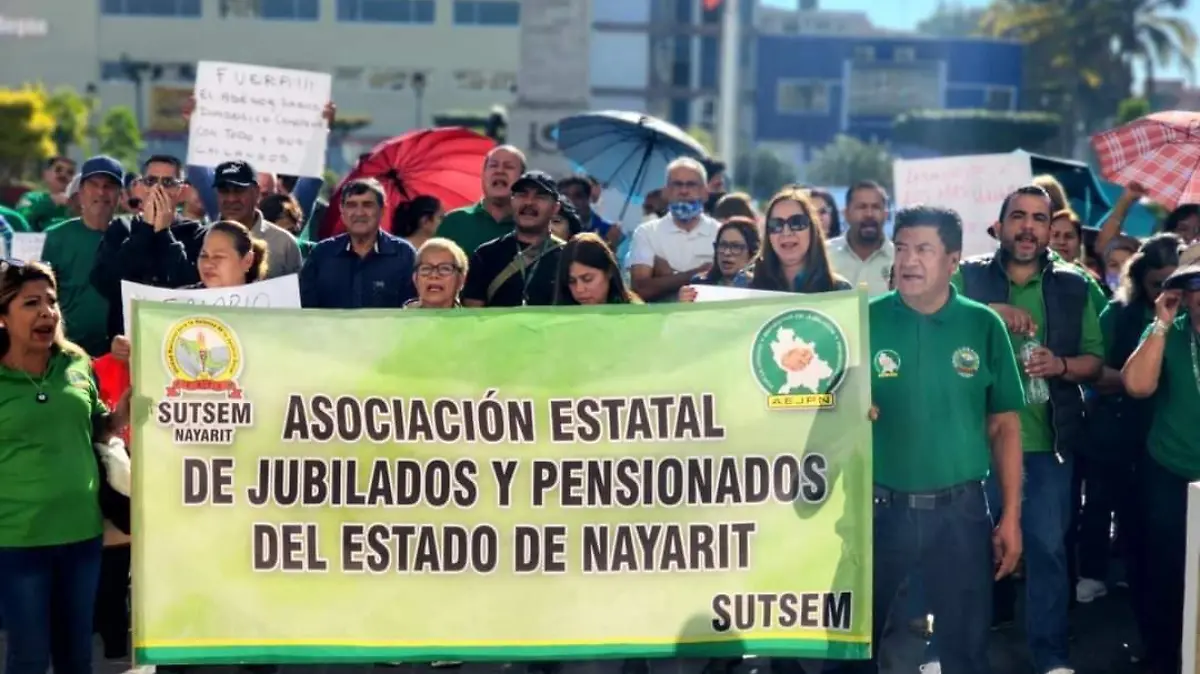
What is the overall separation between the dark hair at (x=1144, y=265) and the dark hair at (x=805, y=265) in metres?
1.48

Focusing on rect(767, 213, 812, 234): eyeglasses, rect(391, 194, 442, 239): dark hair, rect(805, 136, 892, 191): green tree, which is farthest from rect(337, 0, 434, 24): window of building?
rect(767, 213, 812, 234): eyeglasses

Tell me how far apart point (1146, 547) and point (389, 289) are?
127 inches

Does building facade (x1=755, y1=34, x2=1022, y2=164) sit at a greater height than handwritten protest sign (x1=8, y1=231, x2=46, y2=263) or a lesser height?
greater

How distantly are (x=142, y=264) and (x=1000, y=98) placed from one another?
75423mm

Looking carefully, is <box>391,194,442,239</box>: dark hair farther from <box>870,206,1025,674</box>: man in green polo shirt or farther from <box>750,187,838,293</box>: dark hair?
<box>870,206,1025,674</box>: man in green polo shirt

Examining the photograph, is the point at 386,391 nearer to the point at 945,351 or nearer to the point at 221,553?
the point at 221,553

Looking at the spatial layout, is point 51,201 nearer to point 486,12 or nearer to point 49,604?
point 49,604

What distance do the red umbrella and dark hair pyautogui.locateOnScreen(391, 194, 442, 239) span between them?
676 mm

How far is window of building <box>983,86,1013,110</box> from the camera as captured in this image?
78312mm

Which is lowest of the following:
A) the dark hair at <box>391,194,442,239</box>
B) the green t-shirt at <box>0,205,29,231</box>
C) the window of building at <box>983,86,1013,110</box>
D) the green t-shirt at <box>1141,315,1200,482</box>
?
the green t-shirt at <box>1141,315,1200,482</box>

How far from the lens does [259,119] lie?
1029cm

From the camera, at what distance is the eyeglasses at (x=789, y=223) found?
638 centimetres

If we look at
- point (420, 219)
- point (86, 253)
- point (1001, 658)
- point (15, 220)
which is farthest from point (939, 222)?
point (15, 220)

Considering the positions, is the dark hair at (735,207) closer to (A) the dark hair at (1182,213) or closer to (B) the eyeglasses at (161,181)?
(A) the dark hair at (1182,213)
